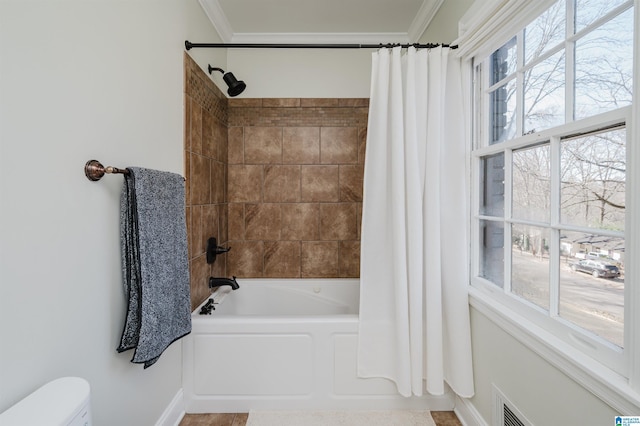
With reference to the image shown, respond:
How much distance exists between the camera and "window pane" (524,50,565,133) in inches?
45.1

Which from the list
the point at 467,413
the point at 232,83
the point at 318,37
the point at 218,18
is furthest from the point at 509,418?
the point at 218,18

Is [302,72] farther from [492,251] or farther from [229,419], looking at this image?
[229,419]

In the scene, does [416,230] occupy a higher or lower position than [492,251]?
higher

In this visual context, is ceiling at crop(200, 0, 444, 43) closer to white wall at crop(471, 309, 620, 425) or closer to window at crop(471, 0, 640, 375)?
window at crop(471, 0, 640, 375)

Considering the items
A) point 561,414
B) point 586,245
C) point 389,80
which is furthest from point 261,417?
point 389,80

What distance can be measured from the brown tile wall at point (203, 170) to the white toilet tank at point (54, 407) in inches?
42.5

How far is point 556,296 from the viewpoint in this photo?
3.78 ft

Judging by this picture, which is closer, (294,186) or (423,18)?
(423,18)

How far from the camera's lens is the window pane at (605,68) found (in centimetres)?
90

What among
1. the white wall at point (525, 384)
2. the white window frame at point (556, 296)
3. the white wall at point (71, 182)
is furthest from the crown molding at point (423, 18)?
the white wall at point (525, 384)

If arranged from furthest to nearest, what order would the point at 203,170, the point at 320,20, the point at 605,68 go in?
the point at 320,20, the point at 203,170, the point at 605,68

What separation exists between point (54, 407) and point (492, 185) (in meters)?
1.86

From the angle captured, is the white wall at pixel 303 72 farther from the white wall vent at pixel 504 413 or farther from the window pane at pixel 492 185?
the white wall vent at pixel 504 413

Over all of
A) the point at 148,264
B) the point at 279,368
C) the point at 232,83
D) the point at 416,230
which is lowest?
the point at 279,368
